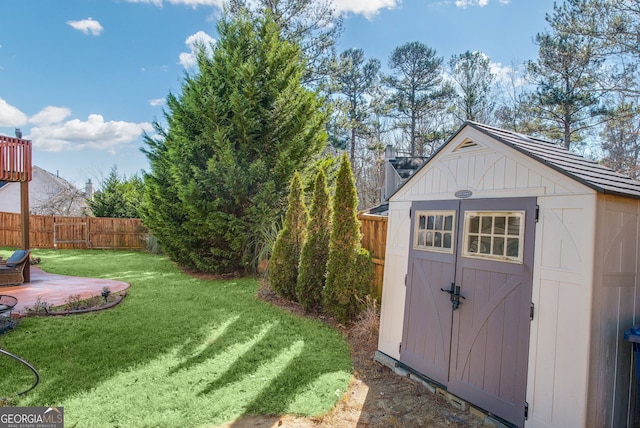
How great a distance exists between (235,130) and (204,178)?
1435mm

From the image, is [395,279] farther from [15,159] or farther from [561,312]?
[15,159]

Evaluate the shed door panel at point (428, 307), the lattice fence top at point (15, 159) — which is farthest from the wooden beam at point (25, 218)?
the shed door panel at point (428, 307)

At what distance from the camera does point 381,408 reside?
330cm

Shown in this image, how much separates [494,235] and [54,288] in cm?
816

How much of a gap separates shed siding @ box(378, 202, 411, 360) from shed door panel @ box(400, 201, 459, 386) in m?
0.11

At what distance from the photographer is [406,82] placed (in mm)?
19062

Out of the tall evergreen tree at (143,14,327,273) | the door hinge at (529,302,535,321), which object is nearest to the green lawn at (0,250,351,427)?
the door hinge at (529,302,535,321)

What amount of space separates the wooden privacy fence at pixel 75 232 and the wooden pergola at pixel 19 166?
23.0 ft

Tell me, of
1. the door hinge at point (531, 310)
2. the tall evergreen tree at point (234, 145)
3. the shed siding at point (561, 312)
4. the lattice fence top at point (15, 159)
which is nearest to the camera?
the shed siding at point (561, 312)

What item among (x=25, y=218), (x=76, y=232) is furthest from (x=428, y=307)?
(x=76, y=232)

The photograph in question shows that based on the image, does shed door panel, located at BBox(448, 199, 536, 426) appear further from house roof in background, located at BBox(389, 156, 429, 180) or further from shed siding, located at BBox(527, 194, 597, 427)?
house roof in background, located at BBox(389, 156, 429, 180)

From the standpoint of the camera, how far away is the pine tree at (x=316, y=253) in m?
5.97

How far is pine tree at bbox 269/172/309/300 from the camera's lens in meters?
6.50

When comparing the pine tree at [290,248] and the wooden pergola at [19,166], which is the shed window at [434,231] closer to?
the pine tree at [290,248]
